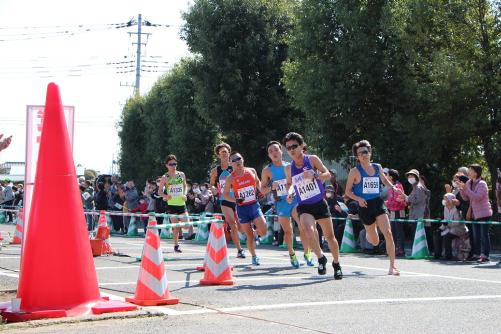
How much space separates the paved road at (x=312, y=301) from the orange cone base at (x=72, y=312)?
0.28 m

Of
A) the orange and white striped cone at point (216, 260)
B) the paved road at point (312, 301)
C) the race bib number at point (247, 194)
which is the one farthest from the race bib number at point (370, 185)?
the orange and white striped cone at point (216, 260)

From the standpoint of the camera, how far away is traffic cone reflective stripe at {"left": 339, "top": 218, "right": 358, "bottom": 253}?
1891cm

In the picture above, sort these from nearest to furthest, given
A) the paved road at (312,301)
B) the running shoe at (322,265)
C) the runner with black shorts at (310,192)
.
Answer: the paved road at (312,301), the runner with black shorts at (310,192), the running shoe at (322,265)

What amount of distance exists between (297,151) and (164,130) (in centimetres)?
4167

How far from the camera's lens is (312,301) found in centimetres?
871

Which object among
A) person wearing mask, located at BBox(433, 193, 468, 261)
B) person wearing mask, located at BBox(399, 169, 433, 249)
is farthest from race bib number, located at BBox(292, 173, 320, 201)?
person wearing mask, located at BBox(399, 169, 433, 249)

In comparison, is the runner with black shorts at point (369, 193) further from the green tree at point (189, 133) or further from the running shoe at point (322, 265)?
the green tree at point (189, 133)

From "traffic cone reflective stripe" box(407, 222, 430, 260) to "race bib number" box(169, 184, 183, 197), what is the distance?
528 cm

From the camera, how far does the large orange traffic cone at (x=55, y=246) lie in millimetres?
7375

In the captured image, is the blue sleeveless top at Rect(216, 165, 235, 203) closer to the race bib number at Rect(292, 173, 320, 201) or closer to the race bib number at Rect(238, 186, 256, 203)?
the race bib number at Rect(238, 186, 256, 203)

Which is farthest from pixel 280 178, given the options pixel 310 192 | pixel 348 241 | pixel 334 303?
pixel 348 241

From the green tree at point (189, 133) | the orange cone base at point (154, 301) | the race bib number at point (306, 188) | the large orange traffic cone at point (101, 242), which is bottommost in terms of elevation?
the orange cone base at point (154, 301)

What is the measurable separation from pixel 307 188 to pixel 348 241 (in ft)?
26.3

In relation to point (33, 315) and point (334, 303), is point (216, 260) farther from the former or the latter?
point (33, 315)
